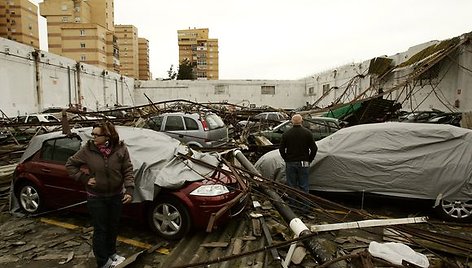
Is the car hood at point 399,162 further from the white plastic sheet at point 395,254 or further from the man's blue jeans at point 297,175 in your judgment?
the white plastic sheet at point 395,254

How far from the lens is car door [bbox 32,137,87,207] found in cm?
495

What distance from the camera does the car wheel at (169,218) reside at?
14.3 ft

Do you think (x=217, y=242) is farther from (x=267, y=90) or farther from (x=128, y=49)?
(x=128, y=49)

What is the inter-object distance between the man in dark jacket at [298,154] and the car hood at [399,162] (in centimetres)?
39

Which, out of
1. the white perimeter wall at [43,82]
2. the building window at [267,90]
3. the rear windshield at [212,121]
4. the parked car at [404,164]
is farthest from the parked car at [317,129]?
the building window at [267,90]

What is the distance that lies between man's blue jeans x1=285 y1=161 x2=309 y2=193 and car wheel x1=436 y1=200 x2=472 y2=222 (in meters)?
2.11

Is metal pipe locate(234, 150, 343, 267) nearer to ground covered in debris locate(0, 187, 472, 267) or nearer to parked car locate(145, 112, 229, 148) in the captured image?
ground covered in debris locate(0, 187, 472, 267)

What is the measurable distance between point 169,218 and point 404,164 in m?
3.82

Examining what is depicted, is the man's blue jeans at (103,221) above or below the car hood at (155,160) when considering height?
below

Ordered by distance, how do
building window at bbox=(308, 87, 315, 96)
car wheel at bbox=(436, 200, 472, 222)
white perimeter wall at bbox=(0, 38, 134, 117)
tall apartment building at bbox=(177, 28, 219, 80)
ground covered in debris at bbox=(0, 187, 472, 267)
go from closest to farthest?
ground covered in debris at bbox=(0, 187, 472, 267) < car wheel at bbox=(436, 200, 472, 222) < white perimeter wall at bbox=(0, 38, 134, 117) < building window at bbox=(308, 87, 315, 96) < tall apartment building at bbox=(177, 28, 219, 80)

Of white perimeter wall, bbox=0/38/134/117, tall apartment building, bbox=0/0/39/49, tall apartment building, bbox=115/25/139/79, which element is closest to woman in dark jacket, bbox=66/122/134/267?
white perimeter wall, bbox=0/38/134/117

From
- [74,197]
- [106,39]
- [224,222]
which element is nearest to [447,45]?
[224,222]

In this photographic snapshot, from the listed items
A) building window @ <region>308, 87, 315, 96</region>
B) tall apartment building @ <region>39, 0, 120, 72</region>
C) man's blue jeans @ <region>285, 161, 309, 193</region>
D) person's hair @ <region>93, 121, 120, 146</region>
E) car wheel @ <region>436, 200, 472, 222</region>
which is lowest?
car wheel @ <region>436, 200, 472, 222</region>

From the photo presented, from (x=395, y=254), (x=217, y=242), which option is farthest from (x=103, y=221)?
(x=395, y=254)
